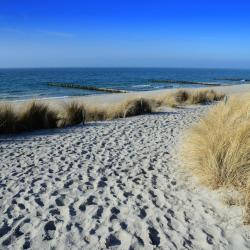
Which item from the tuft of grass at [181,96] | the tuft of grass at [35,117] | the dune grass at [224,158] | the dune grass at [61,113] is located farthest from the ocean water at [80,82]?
the dune grass at [224,158]

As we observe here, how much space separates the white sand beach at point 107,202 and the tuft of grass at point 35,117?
1.72m

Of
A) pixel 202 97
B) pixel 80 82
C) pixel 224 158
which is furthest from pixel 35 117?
pixel 80 82

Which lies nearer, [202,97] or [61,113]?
[61,113]

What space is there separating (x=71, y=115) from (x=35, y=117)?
110 cm

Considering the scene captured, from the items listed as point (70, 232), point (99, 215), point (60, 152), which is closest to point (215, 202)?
point (99, 215)

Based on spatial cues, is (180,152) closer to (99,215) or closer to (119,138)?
(119,138)

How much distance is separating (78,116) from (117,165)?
15.4 ft

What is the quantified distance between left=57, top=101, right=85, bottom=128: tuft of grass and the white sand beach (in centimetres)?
241

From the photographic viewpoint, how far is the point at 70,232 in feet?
11.9

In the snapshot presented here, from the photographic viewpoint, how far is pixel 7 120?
28.4 feet

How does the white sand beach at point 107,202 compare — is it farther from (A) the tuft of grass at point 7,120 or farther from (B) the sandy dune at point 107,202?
(A) the tuft of grass at point 7,120

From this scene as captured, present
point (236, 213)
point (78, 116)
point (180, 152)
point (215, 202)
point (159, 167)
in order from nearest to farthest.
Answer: point (236, 213), point (215, 202), point (159, 167), point (180, 152), point (78, 116)

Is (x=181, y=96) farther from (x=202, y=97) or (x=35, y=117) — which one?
(x=35, y=117)

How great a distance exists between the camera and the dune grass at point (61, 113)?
888 cm
